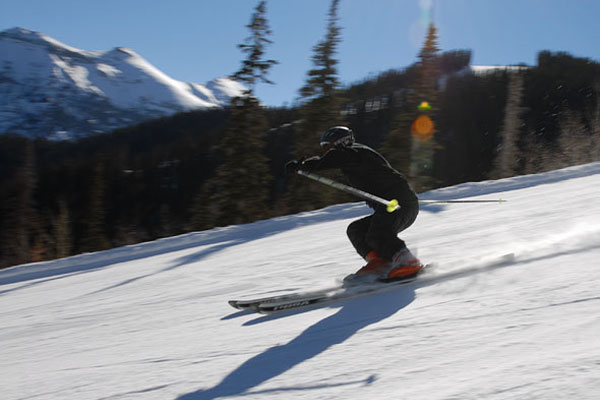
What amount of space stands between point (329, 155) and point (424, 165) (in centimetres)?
1185

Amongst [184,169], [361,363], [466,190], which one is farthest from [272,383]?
[184,169]

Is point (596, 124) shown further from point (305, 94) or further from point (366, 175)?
point (366, 175)

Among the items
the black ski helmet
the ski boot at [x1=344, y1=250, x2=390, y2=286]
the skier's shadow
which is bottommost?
the skier's shadow

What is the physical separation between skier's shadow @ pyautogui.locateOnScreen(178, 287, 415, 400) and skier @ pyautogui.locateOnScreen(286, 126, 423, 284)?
252 millimetres

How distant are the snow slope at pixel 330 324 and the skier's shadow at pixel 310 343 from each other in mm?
14

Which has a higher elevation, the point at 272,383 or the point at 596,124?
the point at 596,124

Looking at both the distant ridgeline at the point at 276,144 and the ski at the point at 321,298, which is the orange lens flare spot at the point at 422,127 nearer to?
the ski at the point at 321,298

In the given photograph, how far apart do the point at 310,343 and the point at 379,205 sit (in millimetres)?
1544

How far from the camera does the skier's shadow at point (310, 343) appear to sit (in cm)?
267

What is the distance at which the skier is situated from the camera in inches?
165

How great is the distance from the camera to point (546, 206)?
6797mm

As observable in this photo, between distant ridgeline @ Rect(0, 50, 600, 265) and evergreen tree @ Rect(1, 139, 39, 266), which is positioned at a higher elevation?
distant ridgeline @ Rect(0, 50, 600, 265)

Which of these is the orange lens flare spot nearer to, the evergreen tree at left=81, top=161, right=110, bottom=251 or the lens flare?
the lens flare

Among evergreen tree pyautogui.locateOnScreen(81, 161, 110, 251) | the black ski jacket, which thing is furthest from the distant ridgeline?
the black ski jacket
